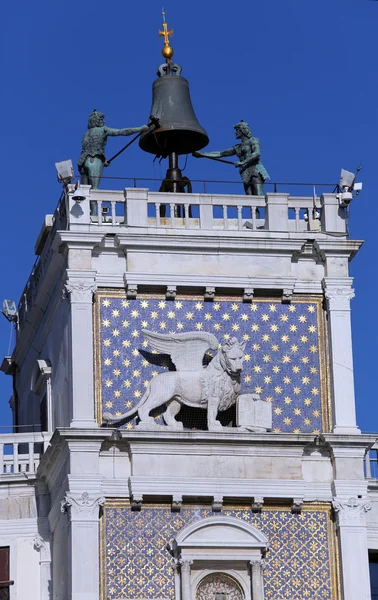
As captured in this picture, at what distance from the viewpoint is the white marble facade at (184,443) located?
1368 inches

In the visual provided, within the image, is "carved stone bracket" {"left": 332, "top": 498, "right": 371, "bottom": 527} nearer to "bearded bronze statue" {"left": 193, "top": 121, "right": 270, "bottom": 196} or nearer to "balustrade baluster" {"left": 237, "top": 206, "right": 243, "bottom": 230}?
"balustrade baluster" {"left": 237, "top": 206, "right": 243, "bottom": 230}

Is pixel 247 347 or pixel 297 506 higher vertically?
pixel 247 347

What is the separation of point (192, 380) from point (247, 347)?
1.22m

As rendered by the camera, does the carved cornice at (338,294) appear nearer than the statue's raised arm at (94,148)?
Yes

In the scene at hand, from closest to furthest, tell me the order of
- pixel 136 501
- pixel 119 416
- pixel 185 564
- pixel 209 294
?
pixel 185 564 < pixel 136 501 < pixel 119 416 < pixel 209 294

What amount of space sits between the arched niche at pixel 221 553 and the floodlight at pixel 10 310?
30.7ft

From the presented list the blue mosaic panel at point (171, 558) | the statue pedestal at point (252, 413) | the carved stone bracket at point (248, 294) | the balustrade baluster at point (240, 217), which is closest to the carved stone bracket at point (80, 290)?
the carved stone bracket at point (248, 294)

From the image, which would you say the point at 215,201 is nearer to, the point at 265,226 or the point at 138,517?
the point at 265,226

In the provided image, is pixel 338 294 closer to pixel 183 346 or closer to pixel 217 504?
pixel 183 346

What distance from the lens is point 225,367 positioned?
3566cm

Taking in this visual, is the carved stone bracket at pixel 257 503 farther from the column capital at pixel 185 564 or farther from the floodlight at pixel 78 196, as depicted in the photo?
the floodlight at pixel 78 196

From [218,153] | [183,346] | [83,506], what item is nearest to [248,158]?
[218,153]

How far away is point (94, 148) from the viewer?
124 feet

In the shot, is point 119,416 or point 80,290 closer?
point 119,416
